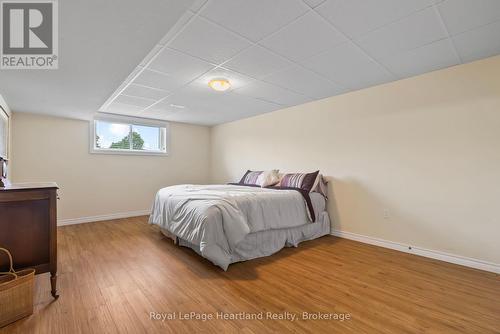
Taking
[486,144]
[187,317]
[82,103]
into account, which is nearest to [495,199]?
[486,144]

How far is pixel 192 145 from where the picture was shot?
19.1 feet

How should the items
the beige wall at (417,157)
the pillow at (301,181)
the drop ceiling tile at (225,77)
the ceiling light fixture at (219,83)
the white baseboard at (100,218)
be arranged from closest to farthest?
the beige wall at (417,157) < the drop ceiling tile at (225,77) < the ceiling light fixture at (219,83) < the pillow at (301,181) < the white baseboard at (100,218)

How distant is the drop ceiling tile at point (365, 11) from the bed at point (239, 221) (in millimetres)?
1967

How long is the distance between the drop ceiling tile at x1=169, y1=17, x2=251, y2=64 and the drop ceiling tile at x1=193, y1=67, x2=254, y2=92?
0.31 metres

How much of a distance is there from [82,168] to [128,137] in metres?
1.06

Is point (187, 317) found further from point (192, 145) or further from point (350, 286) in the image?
point (192, 145)

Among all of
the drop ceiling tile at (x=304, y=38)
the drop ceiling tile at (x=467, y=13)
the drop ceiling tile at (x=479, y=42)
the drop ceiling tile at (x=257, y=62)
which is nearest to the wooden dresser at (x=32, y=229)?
the drop ceiling tile at (x=257, y=62)

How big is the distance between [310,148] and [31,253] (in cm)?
366

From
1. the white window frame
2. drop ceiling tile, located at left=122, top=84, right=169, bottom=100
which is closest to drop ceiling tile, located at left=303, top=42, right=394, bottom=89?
drop ceiling tile, located at left=122, top=84, right=169, bottom=100

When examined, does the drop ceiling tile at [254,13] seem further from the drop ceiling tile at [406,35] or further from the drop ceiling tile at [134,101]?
the drop ceiling tile at [134,101]

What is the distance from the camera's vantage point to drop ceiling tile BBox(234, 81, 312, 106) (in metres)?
3.18

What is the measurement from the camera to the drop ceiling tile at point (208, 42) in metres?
1.84

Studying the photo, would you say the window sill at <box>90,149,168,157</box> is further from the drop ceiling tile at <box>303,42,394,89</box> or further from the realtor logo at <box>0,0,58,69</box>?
the drop ceiling tile at <box>303,42,394,89</box>

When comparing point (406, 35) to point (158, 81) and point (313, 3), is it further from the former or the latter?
point (158, 81)
